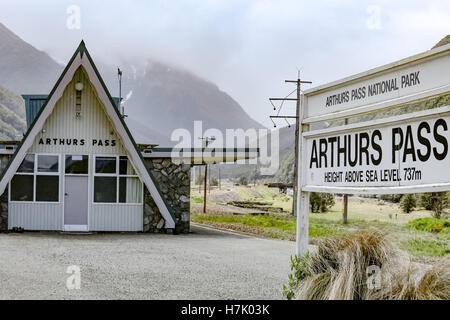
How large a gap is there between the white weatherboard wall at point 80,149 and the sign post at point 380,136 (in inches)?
567

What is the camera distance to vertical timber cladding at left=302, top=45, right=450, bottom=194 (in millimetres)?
5211

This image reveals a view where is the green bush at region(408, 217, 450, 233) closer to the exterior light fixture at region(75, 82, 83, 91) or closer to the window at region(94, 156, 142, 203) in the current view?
the window at region(94, 156, 142, 203)

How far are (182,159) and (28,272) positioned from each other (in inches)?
427

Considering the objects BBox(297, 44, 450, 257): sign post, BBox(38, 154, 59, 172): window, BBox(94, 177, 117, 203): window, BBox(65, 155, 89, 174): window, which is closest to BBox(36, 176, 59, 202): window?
BBox(38, 154, 59, 172): window

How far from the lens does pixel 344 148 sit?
621cm

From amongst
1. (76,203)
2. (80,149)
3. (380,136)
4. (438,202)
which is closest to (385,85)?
(380,136)

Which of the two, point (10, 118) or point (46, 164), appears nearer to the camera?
point (46, 164)

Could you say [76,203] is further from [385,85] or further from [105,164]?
[385,85]

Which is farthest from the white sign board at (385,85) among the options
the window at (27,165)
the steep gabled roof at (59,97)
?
the window at (27,165)

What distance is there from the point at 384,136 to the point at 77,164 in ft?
52.5

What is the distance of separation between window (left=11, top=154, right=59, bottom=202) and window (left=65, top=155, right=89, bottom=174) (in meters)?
0.43

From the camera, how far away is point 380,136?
19.0ft
